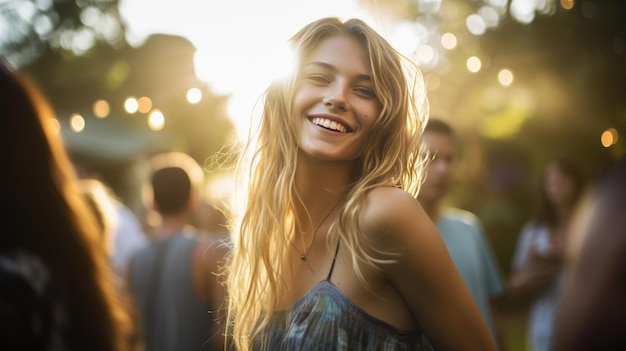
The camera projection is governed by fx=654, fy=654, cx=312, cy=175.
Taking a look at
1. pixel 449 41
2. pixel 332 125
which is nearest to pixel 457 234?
pixel 332 125

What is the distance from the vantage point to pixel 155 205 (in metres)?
4.91

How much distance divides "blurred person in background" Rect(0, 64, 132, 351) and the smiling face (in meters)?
0.94

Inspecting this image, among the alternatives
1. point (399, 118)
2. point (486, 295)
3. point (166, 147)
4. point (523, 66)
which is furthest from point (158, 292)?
point (166, 147)

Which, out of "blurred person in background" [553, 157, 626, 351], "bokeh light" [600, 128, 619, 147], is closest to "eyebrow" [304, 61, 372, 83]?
"blurred person in background" [553, 157, 626, 351]

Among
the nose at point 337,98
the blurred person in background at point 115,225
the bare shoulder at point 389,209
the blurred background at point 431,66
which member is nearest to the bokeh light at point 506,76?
the blurred background at point 431,66

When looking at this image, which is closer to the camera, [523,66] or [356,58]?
[356,58]

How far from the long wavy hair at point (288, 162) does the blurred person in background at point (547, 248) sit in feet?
9.68

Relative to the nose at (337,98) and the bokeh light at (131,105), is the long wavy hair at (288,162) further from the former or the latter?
the bokeh light at (131,105)

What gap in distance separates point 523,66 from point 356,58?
14.1 ft

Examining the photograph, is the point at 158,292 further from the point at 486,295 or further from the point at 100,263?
the point at 100,263

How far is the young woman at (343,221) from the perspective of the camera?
2080 millimetres

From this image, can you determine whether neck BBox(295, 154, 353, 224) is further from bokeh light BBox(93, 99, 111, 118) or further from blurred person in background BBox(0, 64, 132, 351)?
bokeh light BBox(93, 99, 111, 118)

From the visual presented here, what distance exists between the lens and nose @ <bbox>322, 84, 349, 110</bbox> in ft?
7.86

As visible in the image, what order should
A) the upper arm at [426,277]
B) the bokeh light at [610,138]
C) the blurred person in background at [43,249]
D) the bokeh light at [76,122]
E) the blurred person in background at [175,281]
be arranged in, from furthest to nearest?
the bokeh light at [76,122] < the bokeh light at [610,138] < the blurred person in background at [175,281] < the upper arm at [426,277] < the blurred person in background at [43,249]
